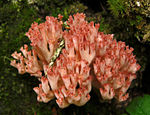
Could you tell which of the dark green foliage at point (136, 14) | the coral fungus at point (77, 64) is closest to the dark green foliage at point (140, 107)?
the coral fungus at point (77, 64)

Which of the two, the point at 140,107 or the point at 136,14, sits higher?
the point at 136,14

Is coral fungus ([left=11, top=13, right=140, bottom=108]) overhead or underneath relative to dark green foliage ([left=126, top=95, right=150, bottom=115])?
overhead

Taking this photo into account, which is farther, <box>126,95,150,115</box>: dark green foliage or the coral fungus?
<box>126,95,150,115</box>: dark green foliage

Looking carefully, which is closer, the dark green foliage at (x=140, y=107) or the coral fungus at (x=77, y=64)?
the coral fungus at (x=77, y=64)

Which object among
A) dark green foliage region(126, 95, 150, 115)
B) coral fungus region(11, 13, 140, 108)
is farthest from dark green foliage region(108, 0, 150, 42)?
dark green foliage region(126, 95, 150, 115)

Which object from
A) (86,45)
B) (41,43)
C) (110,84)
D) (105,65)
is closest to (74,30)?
(86,45)

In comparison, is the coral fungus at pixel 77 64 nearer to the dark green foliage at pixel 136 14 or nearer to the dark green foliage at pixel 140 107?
the dark green foliage at pixel 140 107

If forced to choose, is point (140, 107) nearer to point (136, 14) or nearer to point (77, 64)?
point (77, 64)

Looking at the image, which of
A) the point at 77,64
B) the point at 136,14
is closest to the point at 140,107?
the point at 77,64

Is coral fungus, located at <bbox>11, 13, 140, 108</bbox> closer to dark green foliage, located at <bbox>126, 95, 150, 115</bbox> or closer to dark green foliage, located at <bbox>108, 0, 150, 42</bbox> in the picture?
dark green foliage, located at <bbox>126, 95, 150, 115</bbox>
